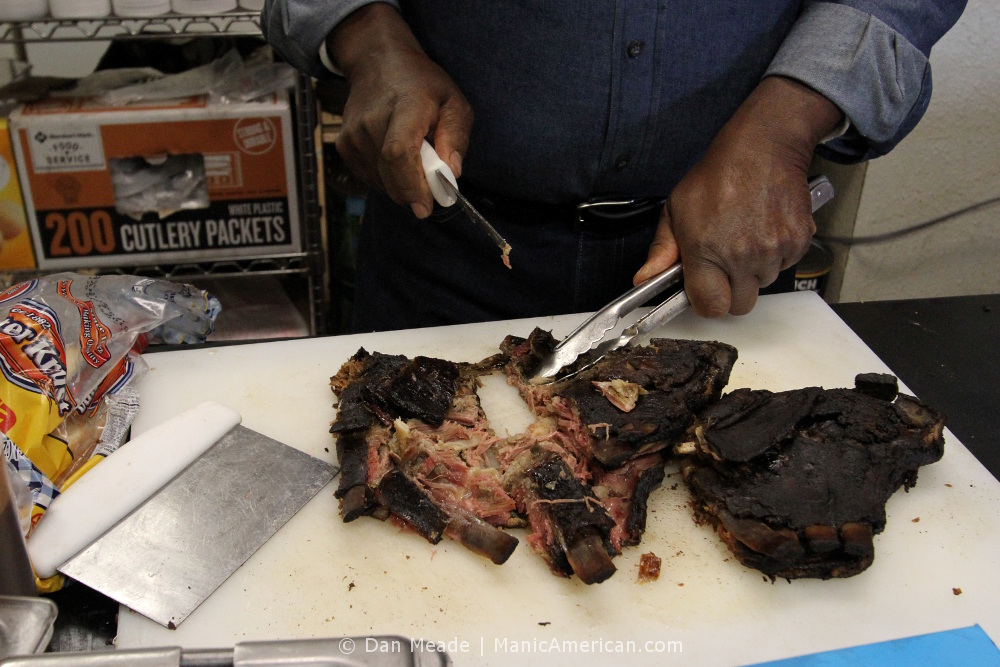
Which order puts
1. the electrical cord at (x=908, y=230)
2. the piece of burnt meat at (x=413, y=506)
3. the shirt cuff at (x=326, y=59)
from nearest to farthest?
the piece of burnt meat at (x=413, y=506), the shirt cuff at (x=326, y=59), the electrical cord at (x=908, y=230)

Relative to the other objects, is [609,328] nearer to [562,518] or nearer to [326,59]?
[562,518]

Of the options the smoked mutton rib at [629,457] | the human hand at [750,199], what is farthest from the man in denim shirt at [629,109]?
the smoked mutton rib at [629,457]

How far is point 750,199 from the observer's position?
1.65 meters

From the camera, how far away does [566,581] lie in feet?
4.25

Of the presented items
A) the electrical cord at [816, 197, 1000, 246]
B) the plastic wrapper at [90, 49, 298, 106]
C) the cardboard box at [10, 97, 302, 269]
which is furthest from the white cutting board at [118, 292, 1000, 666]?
the electrical cord at [816, 197, 1000, 246]

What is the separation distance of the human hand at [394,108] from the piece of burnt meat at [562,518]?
1.88 feet

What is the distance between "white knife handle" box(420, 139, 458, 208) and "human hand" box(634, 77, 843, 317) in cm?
44

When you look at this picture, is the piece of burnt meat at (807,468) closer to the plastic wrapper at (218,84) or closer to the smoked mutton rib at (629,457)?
the smoked mutton rib at (629,457)

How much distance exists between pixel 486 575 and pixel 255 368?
703 mm

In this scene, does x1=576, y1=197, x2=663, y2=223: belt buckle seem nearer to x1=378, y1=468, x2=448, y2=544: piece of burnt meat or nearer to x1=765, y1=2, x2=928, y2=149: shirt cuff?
x1=765, y1=2, x2=928, y2=149: shirt cuff

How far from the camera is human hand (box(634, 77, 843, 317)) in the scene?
165 cm

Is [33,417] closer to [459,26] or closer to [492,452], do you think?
[492,452]

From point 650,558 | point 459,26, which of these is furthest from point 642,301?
point 459,26

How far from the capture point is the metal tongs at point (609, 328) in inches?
64.9
